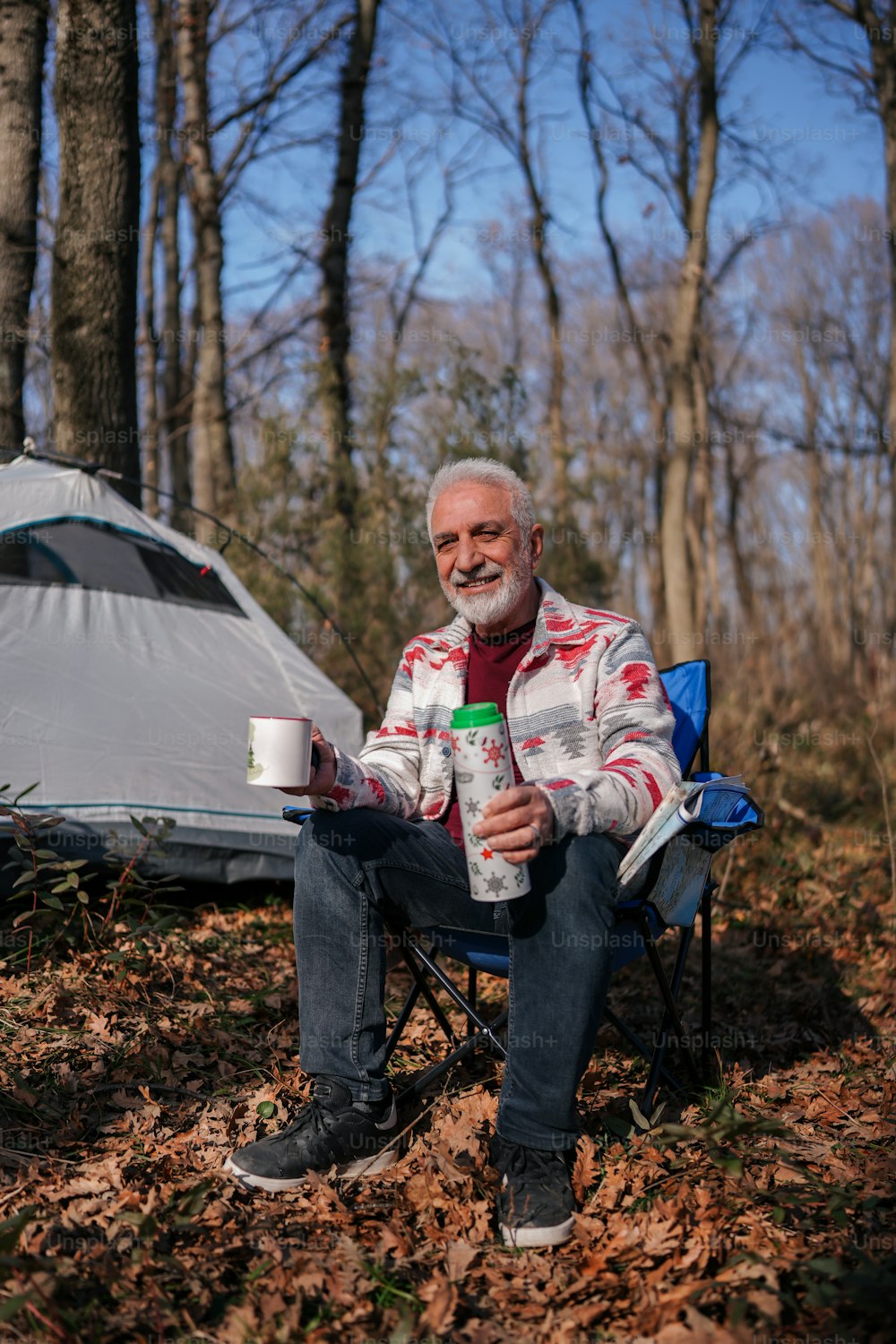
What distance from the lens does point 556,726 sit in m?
2.56

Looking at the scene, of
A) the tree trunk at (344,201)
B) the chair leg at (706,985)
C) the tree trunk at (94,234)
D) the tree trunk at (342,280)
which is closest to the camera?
the chair leg at (706,985)

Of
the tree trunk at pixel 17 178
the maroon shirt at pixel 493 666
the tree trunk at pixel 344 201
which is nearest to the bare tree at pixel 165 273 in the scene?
the tree trunk at pixel 344 201

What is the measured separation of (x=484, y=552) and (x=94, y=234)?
377cm

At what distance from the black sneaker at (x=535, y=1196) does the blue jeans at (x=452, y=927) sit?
34 mm

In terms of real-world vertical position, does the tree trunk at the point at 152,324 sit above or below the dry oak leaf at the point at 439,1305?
above

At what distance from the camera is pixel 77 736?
382 cm

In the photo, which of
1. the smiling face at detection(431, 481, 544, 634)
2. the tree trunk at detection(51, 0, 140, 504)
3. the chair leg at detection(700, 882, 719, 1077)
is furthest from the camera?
the tree trunk at detection(51, 0, 140, 504)

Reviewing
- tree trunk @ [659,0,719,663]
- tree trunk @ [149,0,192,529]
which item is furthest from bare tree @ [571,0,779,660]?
tree trunk @ [149,0,192,529]

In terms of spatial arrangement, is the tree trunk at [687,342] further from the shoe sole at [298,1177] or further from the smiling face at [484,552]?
the shoe sole at [298,1177]

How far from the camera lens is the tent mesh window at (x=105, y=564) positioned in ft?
13.4

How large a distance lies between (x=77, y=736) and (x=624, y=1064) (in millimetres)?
2138

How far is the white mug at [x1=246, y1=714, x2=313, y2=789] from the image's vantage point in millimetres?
2109

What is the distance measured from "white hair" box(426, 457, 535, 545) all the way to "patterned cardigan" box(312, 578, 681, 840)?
0.21 m

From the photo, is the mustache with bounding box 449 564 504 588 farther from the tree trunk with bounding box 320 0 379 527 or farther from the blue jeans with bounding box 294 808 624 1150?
the tree trunk with bounding box 320 0 379 527
